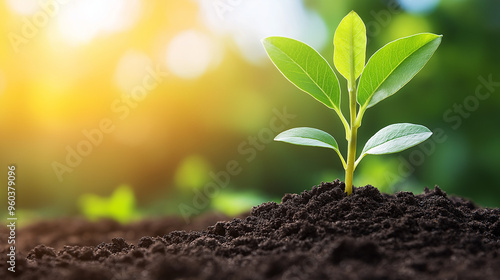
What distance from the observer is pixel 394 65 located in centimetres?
91

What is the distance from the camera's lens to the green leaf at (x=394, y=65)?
88 cm

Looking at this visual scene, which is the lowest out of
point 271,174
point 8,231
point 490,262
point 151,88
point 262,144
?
point 490,262

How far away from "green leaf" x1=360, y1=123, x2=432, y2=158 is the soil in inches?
4.4

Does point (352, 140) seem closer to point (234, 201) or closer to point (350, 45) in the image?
point (350, 45)

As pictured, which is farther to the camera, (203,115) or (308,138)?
(203,115)

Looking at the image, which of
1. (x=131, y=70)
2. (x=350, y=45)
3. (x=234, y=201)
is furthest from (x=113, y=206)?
(x=350, y=45)

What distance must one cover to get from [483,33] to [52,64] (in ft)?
8.06

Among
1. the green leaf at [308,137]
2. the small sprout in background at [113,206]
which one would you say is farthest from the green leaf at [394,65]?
the small sprout in background at [113,206]

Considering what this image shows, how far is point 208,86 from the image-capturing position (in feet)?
8.77

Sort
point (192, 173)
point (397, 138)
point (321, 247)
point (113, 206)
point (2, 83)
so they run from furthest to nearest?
point (192, 173) → point (2, 83) → point (113, 206) → point (397, 138) → point (321, 247)

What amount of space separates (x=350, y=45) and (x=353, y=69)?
5 cm

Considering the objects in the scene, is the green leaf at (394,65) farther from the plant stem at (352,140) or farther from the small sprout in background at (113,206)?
the small sprout in background at (113,206)

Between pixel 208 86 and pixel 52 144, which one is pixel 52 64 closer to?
pixel 52 144

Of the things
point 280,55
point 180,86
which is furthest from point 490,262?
point 180,86
